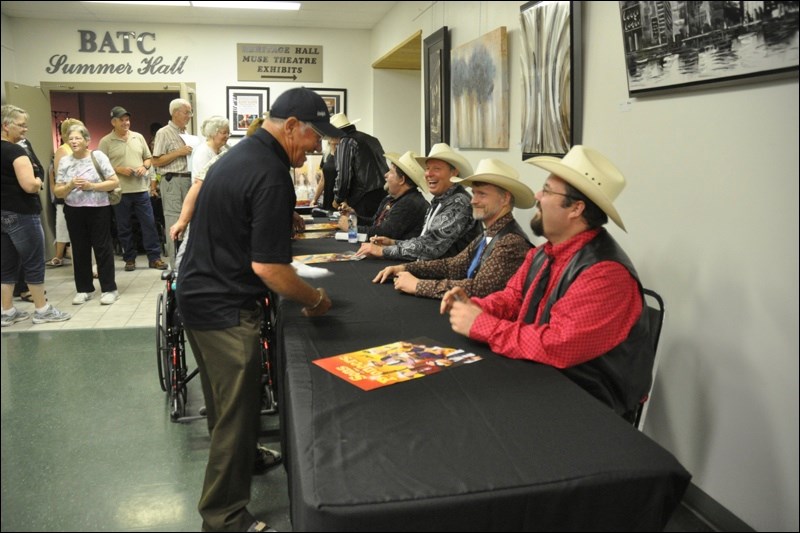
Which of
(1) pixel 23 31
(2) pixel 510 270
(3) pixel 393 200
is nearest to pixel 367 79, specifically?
(3) pixel 393 200

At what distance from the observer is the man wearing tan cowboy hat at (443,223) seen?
286 centimetres

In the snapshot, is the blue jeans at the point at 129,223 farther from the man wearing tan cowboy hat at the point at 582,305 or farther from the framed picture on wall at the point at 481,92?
the man wearing tan cowboy hat at the point at 582,305

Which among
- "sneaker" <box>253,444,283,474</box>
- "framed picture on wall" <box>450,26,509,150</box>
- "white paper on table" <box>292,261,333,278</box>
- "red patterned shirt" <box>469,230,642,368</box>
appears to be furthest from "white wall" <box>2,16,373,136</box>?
"sneaker" <box>253,444,283,474</box>

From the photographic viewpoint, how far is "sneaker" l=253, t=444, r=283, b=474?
2.34 m

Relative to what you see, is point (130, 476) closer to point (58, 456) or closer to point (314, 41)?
point (58, 456)

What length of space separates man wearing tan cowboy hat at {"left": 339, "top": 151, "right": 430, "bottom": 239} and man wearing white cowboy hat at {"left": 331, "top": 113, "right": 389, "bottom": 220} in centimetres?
91

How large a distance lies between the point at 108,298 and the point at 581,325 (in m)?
2.68

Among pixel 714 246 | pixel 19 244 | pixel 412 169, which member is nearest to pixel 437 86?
pixel 412 169

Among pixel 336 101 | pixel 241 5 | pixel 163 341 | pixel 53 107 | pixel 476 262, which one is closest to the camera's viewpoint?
pixel 53 107

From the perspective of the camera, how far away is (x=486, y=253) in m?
2.34

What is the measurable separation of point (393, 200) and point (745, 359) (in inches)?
88.2

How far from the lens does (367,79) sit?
22.1 ft

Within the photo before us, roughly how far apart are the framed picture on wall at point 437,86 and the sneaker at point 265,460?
3.04 metres

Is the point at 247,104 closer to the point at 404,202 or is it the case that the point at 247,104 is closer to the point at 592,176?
the point at 404,202
